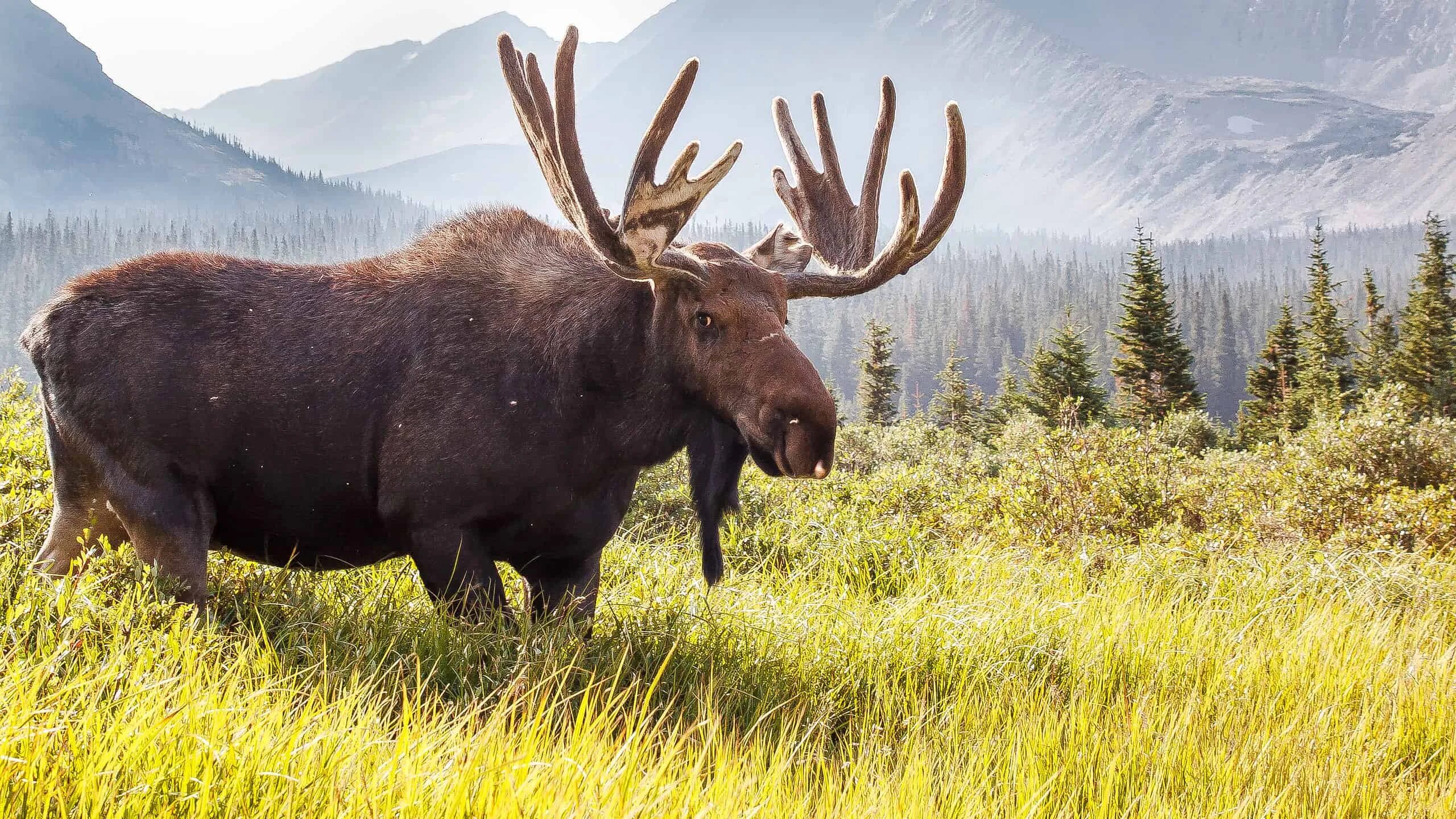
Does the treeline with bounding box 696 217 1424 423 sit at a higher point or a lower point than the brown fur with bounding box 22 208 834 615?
lower

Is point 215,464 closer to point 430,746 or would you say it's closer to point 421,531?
point 421,531

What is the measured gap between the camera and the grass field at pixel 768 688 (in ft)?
6.80

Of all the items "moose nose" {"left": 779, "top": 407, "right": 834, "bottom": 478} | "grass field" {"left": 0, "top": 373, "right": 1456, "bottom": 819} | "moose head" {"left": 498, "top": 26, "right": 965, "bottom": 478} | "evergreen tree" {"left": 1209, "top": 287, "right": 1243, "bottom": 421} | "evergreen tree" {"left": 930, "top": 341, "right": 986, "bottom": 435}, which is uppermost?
"moose head" {"left": 498, "top": 26, "right": 965, "bottom": 478}

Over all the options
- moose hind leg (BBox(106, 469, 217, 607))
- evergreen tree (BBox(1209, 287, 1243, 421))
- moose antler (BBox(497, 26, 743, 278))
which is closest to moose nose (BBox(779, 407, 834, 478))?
moose antler (BBox(497, 26, 743, 278))

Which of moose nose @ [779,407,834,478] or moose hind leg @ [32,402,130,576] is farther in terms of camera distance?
moose hind leg @ [32,402,130,576]

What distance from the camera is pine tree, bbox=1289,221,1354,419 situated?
41906mm

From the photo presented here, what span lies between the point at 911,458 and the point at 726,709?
59.6 feet

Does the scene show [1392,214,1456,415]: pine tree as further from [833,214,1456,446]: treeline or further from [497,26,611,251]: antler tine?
[497,26,611,251]: antler tine

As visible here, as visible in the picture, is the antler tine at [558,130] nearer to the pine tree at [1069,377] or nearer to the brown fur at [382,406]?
the brown fur at [382,406]

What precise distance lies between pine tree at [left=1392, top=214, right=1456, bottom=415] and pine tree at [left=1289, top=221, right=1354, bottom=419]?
271 centimetres

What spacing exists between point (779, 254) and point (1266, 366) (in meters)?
53.2

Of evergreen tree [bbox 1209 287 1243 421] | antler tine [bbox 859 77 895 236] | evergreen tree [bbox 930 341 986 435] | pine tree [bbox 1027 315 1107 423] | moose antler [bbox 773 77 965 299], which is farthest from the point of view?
evergreen tree [bbox 1209 287 1243 421]

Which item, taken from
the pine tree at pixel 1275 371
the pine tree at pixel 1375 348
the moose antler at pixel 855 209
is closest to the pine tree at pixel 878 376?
the pine tree at pixel 1275 371

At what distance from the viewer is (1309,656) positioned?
4223 millimetres
